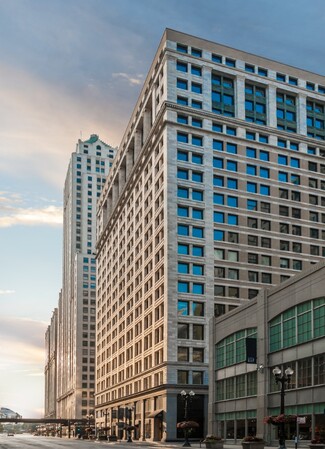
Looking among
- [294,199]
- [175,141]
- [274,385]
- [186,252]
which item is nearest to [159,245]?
[186,252]

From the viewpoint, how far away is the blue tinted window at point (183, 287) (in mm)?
91500

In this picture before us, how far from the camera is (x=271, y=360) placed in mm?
60594

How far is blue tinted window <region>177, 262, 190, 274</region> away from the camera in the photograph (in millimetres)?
92188

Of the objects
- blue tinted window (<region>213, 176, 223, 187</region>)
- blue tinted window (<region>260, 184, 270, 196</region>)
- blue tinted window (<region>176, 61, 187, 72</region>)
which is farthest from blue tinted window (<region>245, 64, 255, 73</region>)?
blue tinted window (<region>213, 176, 223, 187</region>)

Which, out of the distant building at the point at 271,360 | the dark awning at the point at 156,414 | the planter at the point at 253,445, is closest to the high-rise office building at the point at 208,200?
the dark awning at the point at 156,414

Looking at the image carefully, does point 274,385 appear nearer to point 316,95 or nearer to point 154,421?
point 154,421

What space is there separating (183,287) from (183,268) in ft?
8.68

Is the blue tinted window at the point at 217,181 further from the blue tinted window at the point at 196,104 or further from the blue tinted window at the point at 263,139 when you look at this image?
the blue tinted window at the point at 196,104

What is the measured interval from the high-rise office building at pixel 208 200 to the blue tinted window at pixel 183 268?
154 mm

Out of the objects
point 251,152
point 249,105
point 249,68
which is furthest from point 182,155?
point 249,68

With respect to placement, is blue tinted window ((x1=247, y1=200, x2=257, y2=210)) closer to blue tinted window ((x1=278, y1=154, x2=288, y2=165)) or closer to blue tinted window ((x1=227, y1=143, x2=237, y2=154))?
blue tinted window ((x1=227, y1=143, x2=237, y2=154))

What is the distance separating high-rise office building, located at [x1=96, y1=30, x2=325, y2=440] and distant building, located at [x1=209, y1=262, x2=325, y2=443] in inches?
626

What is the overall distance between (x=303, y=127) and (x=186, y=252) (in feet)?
95.5

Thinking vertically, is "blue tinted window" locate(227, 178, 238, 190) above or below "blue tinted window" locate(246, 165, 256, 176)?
below
